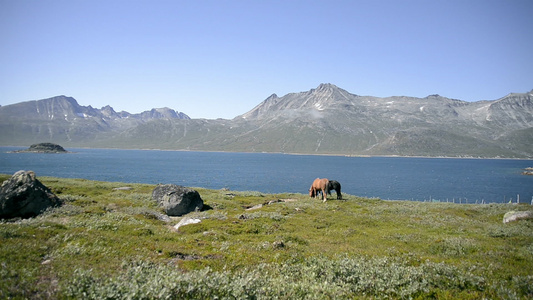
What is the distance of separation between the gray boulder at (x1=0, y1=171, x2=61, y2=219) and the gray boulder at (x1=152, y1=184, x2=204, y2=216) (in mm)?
11907

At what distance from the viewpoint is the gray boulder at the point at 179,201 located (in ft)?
118

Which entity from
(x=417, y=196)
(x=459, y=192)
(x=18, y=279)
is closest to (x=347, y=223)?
(x=18, y=279)

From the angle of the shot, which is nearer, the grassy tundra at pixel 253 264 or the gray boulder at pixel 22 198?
the grassy tundra at pixel 253 264

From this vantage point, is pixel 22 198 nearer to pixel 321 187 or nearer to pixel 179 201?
pixel 179 201

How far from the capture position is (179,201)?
118 ft

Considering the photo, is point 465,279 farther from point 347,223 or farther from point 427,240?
point 347,223

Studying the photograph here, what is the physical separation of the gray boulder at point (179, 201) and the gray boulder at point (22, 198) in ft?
39.1

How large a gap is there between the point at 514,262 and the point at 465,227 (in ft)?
45.9

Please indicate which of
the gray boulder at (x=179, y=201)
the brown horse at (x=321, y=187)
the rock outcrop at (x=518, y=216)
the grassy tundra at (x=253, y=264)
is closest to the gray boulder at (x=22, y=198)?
the grassy tundra at (x=253, y=264)

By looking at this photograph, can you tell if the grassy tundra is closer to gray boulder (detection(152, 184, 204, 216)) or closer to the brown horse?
gray boulder (detection(152, 184, 204, 216))

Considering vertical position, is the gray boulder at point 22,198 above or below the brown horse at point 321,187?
above

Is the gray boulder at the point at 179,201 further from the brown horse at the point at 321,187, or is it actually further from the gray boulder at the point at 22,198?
the brown horse at the point at 321,187

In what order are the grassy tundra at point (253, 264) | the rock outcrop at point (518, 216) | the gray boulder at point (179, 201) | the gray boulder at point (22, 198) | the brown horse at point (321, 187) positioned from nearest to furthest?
the grassy tundra at point (253, 264)
the gray boulder at point (22, 198)
the rock outcrop at point (518, 216)
the gray boulder at point (179, 201)
the brown horse at point (321, 187)

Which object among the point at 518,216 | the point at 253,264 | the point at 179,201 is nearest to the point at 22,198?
the point at 179,201
